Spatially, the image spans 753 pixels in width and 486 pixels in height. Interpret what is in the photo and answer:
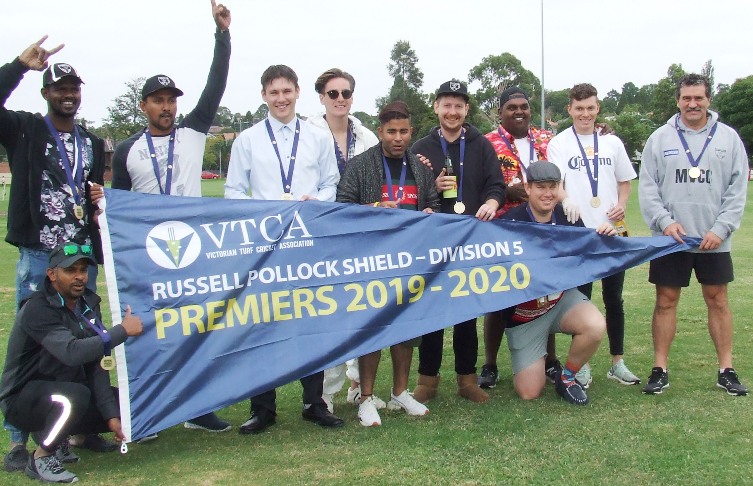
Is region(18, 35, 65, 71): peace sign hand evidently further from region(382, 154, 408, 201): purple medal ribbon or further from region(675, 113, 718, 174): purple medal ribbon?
region(675, 113, 718, 174): purple medal ribbon

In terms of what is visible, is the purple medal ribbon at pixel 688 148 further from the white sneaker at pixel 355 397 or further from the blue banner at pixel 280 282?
the white sneaker at pixel 355 397

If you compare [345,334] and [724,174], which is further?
[724,174]

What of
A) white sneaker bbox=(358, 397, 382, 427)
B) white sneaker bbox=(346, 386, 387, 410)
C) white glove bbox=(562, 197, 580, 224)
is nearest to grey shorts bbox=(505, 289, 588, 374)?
white glove bbox=(562, 197, 580, 224)

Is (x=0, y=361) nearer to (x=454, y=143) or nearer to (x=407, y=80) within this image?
(x=454, y=143)

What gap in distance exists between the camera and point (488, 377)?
646cm

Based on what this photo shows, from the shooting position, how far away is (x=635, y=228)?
67.5 ft

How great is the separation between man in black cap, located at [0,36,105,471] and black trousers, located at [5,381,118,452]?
31 cm

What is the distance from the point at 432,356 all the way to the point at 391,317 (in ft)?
2.59

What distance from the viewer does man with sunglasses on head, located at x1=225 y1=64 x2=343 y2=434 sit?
218 inches

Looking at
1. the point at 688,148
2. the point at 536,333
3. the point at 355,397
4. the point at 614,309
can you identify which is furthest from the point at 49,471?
the point at 688,148

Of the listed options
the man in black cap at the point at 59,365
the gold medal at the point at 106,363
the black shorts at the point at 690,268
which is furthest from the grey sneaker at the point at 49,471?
the black shorts at the point at 690,268

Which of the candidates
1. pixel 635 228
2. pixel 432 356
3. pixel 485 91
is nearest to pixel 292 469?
pixel 432 356

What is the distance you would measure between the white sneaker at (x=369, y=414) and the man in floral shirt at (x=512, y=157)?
128 centimetres

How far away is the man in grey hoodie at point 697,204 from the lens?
587cm
